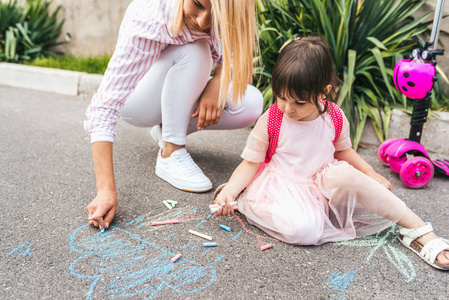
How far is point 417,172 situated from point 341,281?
0.96 m

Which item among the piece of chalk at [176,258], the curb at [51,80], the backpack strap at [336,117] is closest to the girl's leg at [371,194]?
the backpack strap at [336,117]

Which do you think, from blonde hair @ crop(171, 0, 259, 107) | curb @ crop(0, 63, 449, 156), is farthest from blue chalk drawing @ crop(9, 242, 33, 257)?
curb @ crop(0, 63, 449, 156)

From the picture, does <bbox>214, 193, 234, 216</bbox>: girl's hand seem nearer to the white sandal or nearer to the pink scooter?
Result: the white sandal

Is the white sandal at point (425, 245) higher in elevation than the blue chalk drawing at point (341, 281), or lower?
higher

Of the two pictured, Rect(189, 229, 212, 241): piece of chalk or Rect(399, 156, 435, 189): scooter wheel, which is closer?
Rect(189, 229, 212, 241): piece of chalk

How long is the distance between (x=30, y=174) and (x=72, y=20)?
10.2 feet

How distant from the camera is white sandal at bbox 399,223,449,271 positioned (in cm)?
140

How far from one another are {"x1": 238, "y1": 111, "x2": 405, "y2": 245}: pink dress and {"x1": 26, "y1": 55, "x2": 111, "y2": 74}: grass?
8.90 ft

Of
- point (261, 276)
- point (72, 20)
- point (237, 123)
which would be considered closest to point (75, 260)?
point (261, 276)

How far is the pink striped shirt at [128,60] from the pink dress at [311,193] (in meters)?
0.56

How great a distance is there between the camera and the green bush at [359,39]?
2.67 meters

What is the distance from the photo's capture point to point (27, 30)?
435 cm

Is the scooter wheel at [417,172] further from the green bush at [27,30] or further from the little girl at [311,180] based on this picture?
the green bush at [27,30]

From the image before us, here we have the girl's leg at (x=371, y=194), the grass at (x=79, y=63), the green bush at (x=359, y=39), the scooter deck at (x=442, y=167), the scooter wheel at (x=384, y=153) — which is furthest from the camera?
the grass at (x=79, y=63)
